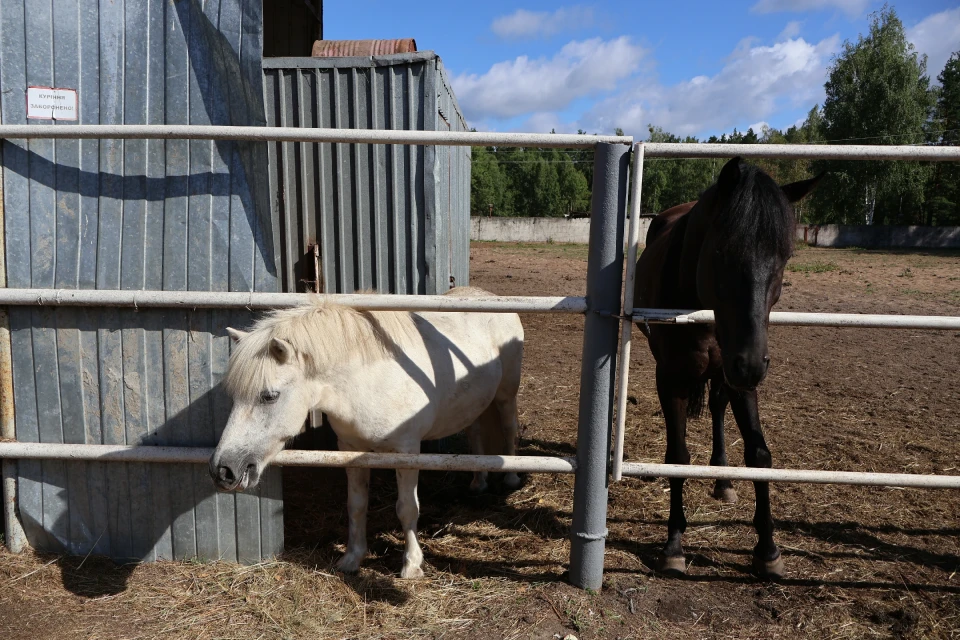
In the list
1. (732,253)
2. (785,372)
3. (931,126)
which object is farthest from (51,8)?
(931,126)

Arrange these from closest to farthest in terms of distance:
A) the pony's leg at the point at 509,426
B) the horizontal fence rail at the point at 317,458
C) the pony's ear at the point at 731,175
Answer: the pony's ear at the point at 731,175
the horizontal fence rail at the point at 317,458
the pony's leg at the point at 509,426

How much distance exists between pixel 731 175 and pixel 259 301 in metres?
2.07

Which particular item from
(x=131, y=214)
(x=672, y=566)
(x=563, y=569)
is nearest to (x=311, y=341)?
(x=131, y=214)

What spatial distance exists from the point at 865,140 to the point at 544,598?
1650 inches

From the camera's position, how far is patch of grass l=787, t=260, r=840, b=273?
17.5 meters

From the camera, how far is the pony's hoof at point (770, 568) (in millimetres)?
2948

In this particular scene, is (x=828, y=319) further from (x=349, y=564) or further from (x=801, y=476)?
(x=349, y=564)

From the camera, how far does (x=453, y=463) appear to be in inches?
105

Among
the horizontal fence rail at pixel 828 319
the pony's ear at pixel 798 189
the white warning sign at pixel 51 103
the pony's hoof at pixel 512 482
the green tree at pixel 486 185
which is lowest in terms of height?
the pony's hoof at pixel 512 482

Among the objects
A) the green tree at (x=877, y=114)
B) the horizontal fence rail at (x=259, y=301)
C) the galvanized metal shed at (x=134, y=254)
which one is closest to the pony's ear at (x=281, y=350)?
the horizontal fence rail at (x=259, y=301)

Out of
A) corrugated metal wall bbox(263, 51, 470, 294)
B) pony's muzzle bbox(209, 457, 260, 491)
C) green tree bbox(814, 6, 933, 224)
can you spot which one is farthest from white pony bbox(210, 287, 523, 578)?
green tree bbox(814, 6, 933, 224)

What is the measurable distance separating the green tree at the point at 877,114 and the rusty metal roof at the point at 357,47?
3732 centimetres

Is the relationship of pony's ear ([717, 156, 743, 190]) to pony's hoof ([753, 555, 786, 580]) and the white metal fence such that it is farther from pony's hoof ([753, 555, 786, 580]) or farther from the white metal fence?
pony's hoof ([753, 555, 786, 580])

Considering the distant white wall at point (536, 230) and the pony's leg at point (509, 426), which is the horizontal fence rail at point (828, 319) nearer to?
the pony's leg at point (509, 426)
